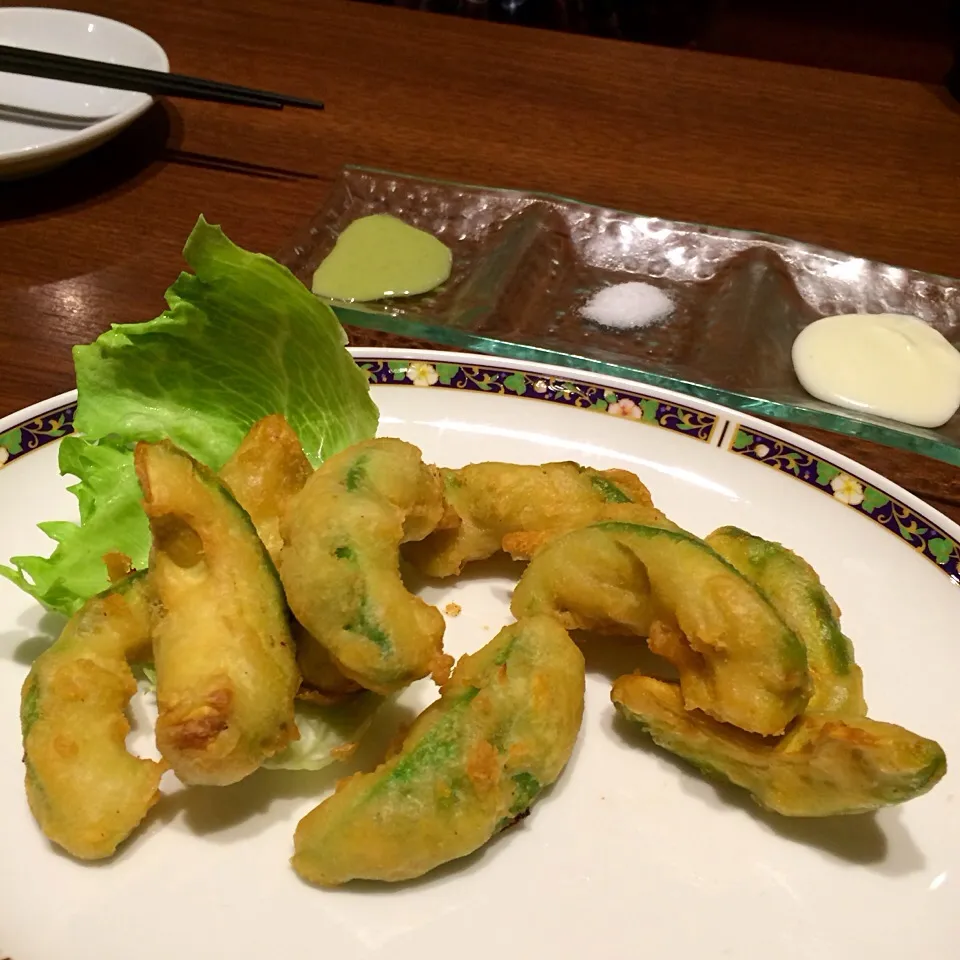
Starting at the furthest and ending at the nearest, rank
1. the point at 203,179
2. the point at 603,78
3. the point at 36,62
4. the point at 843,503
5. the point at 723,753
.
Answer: the point at 603,78
the point at 203,179
the point at 36,62
the point at 843,503
the point at 723,753

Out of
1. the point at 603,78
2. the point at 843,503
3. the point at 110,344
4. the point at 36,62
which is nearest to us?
the point at 110,344

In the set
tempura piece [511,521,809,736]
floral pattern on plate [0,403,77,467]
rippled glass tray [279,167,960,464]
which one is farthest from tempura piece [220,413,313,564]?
rippled glass tray [279,167,960,464]

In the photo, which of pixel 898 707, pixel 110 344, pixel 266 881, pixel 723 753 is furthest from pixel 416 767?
pixel 110 344

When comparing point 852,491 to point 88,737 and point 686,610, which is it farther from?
point 88,737

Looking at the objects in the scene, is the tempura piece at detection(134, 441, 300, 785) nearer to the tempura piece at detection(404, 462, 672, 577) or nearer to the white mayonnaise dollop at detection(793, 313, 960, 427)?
the tempura piece at detection(404, 462, 672, 577)

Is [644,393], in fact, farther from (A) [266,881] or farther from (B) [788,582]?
(A) [266,881]

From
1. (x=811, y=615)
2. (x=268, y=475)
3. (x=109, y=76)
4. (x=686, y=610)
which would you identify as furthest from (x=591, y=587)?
(x=109, y=76)
